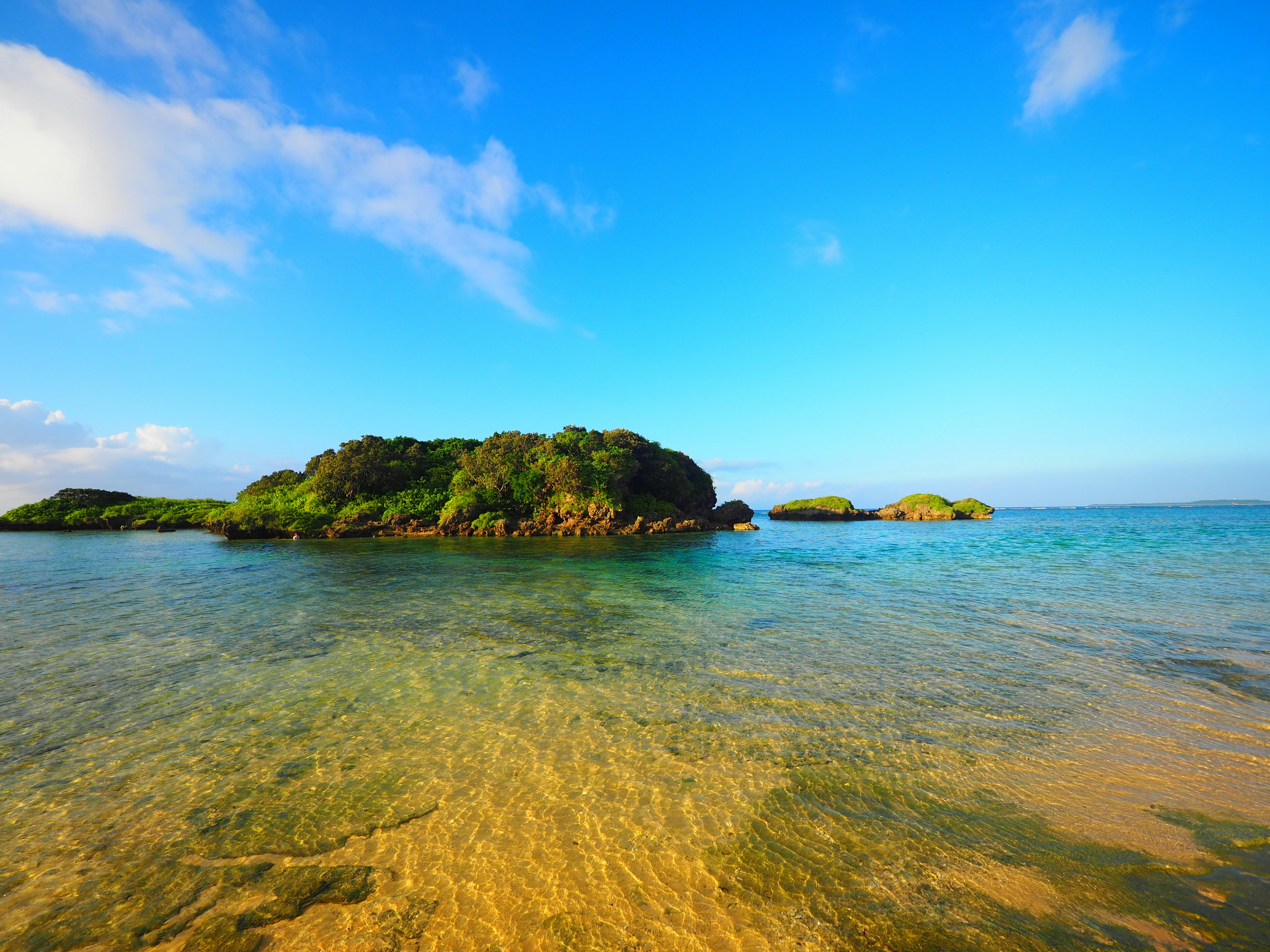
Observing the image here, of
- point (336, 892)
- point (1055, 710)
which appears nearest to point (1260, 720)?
point (1055, 710)

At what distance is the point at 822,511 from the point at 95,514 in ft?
321

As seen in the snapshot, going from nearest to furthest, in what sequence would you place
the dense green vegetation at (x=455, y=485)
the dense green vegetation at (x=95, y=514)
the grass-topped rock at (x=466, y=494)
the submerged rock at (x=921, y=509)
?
the grass-topped rock at (x=466, y=494) < the dense green vegetation at (x=455, y=485) < the dense green vegetation at (x=95, y=514) < the submerged rock at (x=921, y=509)

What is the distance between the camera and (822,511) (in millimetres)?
89062

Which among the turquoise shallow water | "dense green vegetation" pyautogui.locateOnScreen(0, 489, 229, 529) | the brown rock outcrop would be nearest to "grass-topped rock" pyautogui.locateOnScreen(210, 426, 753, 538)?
the brown rock outcrop

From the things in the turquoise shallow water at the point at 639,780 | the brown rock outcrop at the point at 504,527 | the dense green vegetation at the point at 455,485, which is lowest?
the turquoise shallow water at the point at 639,780

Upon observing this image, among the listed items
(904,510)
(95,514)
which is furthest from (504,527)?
(904,510)

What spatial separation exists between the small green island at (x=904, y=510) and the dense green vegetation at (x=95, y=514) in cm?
8313

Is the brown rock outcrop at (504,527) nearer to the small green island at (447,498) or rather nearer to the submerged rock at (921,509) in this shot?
the small green island at (447,498)

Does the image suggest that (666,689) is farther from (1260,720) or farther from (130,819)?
(1260,720)

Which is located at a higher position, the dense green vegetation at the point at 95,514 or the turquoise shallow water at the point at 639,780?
the dense green vegetation at the point at 95,514

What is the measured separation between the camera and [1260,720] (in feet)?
21.8

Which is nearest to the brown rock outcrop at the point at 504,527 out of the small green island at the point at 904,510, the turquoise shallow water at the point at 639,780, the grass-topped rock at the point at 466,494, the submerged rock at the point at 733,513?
the grass-topped rock at the point at 466,494

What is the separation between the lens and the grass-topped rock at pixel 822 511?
87875mm

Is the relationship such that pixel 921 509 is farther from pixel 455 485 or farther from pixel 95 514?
pixel 95 514
